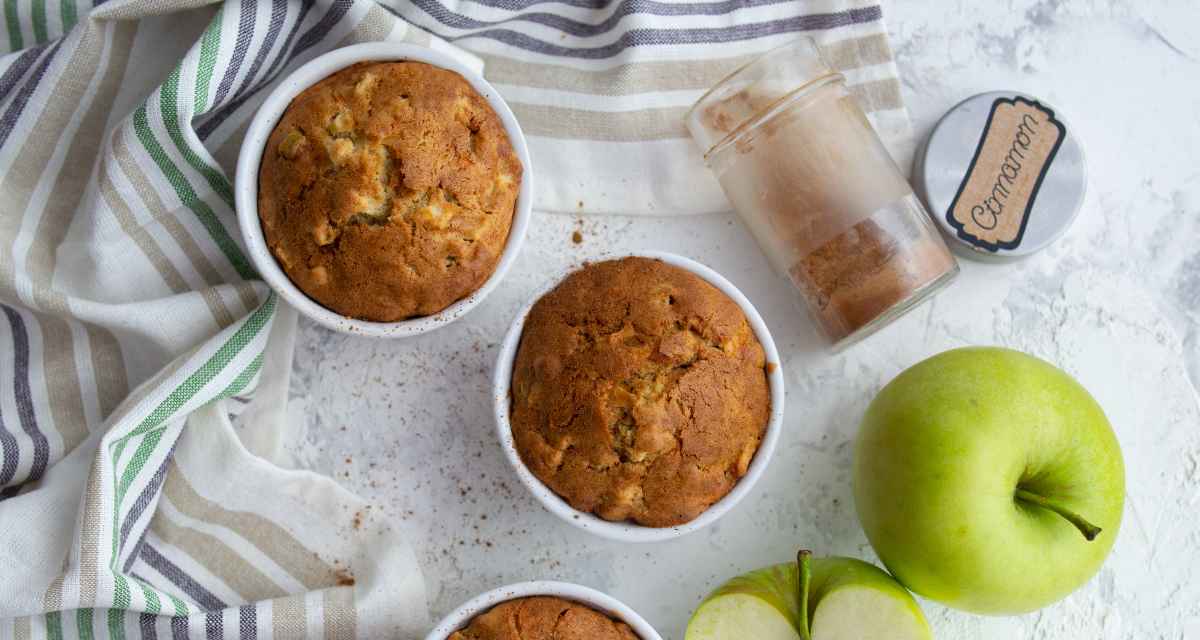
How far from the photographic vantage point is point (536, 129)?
175 centimetres

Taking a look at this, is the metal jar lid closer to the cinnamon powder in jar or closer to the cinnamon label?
the cinnamon label

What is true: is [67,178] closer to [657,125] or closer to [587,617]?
[657,125]

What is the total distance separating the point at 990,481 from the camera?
4.77 ft

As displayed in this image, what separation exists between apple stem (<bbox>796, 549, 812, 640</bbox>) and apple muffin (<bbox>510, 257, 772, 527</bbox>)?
5.4 inches

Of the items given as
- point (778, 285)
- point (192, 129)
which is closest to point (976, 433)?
point (778, 285)

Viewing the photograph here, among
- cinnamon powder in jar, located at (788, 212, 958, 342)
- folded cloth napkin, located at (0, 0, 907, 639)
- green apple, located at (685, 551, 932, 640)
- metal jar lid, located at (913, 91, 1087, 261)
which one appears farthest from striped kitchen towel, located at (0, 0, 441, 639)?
metal jar lid, located at (913, 91, 1087, 261)

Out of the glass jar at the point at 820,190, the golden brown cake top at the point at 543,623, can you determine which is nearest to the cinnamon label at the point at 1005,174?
the glass jar at the point at 820,190

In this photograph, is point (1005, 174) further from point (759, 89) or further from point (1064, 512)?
point (1064, 512)

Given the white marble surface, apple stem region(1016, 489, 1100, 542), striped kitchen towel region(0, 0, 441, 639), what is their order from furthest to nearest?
the white marble surface
striped kitchen towel region(0, 0, 441, 639)
apple stem region(1016, 489, 1100, 542)

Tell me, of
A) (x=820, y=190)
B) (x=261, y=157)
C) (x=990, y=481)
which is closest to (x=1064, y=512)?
(x=990, y=481)

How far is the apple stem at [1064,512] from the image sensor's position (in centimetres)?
143

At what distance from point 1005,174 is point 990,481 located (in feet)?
1.78

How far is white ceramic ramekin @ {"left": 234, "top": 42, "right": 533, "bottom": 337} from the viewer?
4.97ft

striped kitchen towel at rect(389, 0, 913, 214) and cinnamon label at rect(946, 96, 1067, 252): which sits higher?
striped kitchen towel at rect(389, 0, 913, 214)
